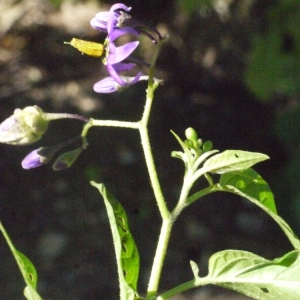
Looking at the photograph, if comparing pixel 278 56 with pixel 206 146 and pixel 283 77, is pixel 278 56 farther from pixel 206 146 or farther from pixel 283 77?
pixel 206 146

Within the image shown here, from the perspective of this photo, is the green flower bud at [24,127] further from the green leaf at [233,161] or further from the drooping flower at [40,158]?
the green leaf at [233,161]

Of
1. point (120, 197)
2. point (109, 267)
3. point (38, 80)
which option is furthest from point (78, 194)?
point (38, 80)

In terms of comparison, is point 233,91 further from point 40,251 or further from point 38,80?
point 40,251

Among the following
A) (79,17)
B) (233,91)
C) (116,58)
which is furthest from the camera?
(79,17)

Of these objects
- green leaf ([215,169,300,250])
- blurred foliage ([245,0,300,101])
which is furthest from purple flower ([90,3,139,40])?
blurred foliage ([245,0,300,101])

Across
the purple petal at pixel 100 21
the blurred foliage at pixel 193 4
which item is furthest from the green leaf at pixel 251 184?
the blurred foliage at pixel 193 4
